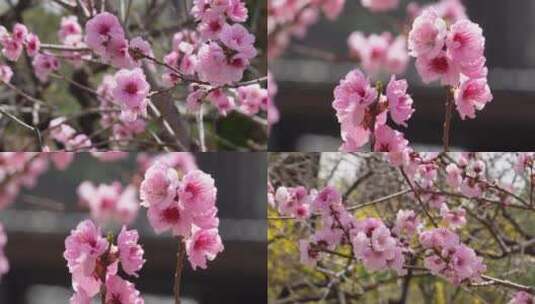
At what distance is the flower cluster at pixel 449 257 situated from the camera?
123cm

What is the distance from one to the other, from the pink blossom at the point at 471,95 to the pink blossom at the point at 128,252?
409mm

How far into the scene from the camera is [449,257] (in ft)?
4.08

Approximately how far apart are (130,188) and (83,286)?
1.00 m

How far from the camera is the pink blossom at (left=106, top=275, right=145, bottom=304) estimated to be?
1.07 m

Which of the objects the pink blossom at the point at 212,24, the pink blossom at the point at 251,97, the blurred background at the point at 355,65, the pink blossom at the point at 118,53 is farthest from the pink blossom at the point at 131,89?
the blurred background at the point at 355,65

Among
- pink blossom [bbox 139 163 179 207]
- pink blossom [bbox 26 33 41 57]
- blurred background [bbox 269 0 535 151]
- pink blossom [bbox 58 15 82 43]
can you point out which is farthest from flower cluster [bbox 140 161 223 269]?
blurred background [bbox 269 0 535 151]

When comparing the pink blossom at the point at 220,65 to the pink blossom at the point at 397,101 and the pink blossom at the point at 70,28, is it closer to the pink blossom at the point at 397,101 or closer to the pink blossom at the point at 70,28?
the pink blossom at the point at 397,101

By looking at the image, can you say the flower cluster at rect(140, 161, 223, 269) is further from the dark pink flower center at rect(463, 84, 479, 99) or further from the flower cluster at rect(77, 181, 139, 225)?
the flower cluster at rect(77, 181, 139, 225)

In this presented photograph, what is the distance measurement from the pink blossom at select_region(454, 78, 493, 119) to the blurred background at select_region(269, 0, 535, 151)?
4.45 feet

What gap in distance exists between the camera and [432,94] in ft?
8.05

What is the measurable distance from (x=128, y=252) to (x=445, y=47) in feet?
1.39

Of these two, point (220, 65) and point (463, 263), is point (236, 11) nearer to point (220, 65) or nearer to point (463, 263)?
point (220, 65)

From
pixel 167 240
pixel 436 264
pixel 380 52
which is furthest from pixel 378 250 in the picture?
pixel 380 52

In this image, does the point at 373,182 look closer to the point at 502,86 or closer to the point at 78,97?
the point at 78,97
